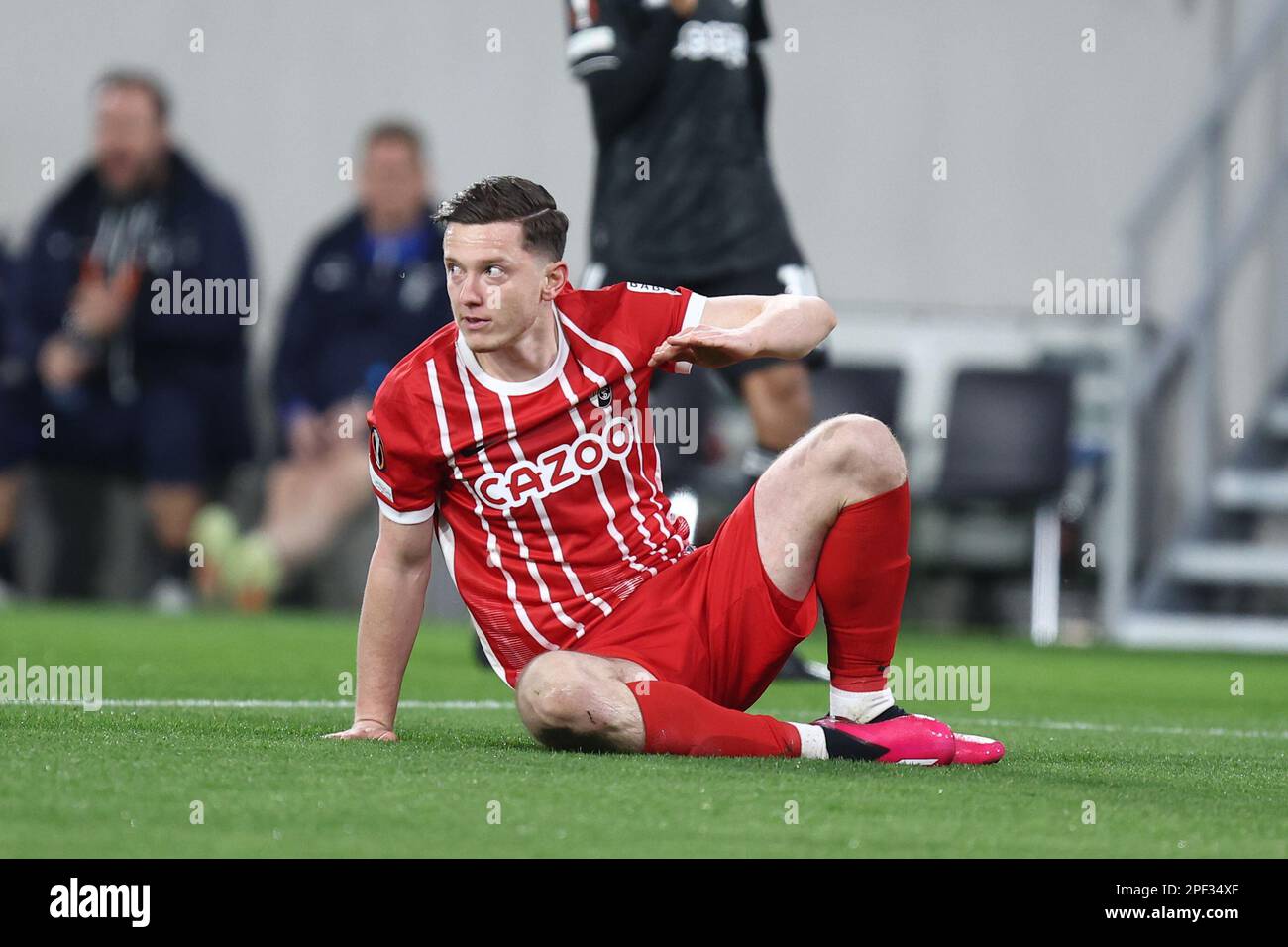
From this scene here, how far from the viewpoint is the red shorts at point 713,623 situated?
378 cm

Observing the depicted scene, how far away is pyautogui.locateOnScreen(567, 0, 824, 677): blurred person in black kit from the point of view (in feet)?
21.2

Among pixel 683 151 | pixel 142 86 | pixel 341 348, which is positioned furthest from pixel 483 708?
pixel 142 86

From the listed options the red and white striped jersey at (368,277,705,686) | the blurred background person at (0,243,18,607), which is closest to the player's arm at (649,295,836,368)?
the red and white striped jersey at (368,277,705,686)

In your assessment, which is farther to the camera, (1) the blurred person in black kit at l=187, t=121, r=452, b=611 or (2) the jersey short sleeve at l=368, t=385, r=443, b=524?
(1) the blurred person in black kit at l=187, t=121, r=452, b=611

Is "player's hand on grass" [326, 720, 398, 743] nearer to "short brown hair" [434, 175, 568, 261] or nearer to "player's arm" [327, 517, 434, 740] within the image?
"player's arm" [327, 517, 434, 740]

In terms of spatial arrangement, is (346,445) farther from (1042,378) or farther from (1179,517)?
(1179,517)

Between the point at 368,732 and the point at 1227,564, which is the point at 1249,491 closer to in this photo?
the point at 1227,564

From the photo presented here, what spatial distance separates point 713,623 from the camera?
3.81 meters

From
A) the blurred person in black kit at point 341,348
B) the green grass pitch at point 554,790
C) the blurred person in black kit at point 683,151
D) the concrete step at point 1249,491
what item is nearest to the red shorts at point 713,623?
the green grass pitch at point 554,790

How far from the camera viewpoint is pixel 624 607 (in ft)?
12.6

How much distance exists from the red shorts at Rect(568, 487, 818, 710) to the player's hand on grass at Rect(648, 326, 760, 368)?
14.7 inches

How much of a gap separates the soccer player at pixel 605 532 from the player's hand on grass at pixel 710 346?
0.27 ft

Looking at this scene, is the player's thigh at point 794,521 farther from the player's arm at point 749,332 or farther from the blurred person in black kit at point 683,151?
the blurred person in black kit at point 683,151

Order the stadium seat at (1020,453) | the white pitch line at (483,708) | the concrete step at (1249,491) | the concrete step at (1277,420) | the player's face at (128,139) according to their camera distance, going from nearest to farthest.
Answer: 1. the white pitch line at (483,708)
2. the stadium seat at (1020,453)
3. the concrete step at (1249,491)
4. the player's face at (128,139)
5. the concrete step at (1277,420)
